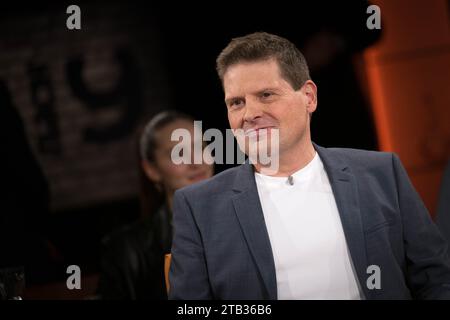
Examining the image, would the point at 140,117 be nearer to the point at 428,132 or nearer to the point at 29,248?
the point at 29,248

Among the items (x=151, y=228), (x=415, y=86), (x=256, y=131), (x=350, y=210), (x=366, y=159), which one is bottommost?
(x=151, y=228)

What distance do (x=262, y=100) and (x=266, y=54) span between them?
0.13 metres

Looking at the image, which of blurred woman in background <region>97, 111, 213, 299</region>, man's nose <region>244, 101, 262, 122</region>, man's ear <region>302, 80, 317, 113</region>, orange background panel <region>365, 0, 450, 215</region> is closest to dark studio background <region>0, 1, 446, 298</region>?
blurred woman in background <region>97, 111, 213, 299</region>

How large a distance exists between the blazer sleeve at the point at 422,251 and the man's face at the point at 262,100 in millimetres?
378

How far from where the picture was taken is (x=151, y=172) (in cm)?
288

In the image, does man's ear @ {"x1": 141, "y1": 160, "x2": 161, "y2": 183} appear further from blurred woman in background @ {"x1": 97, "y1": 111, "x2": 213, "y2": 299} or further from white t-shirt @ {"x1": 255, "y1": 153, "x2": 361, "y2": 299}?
white t-shirt @ {"x1": 255, "y1": 153, "x2": 361, "y2": 299}

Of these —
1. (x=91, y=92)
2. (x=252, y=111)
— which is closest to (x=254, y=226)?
(x=252, y=111)

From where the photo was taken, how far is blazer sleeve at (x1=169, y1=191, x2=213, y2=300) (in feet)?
5.63

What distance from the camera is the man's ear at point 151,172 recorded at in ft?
9.41

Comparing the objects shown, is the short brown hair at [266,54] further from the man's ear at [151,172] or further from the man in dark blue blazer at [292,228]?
the man's ear at [151,172]

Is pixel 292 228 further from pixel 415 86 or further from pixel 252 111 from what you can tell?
pixel 415 86

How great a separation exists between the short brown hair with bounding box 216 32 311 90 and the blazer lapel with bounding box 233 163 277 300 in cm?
32

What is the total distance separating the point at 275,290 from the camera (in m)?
1.68

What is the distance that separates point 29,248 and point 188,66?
159 centimetres
